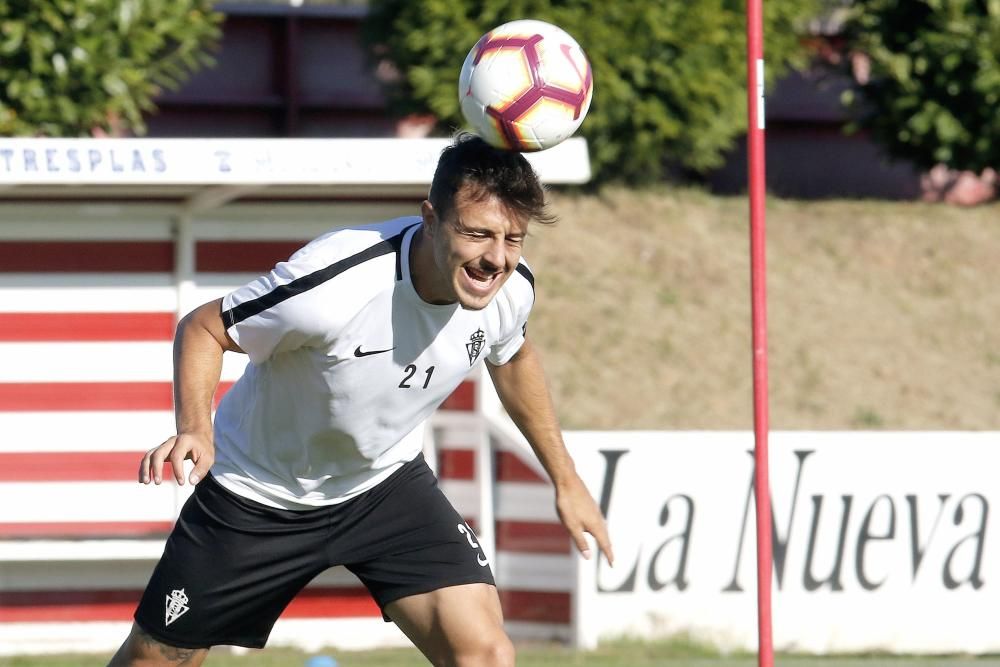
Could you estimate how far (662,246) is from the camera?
13781 millimetres

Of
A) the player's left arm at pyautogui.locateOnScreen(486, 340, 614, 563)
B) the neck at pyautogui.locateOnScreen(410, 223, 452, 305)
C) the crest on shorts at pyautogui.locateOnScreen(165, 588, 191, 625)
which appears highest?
the neck at pyautogui.locateOnScreen(410, 223, 452, 305)

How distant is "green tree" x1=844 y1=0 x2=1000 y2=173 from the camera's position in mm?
13812

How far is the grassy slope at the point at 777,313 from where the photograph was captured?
12133 mm

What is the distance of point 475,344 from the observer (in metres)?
4.79

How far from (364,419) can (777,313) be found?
8.85 metres

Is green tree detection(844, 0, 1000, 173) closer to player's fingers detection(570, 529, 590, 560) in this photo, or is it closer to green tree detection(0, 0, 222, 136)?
green tree detection(0, 0, 222, 136)

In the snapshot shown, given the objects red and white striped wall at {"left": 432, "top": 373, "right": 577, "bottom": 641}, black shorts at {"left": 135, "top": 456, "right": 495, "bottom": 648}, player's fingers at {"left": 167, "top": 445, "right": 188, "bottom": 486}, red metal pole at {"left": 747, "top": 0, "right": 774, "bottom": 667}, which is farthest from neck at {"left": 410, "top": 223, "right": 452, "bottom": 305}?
red and white striped wall at {"left": 432, "top": 373, "right": 577, "bottom": 641}

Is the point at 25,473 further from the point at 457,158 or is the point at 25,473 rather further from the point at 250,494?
the point at 457,158

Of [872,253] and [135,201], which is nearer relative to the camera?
[135,201]

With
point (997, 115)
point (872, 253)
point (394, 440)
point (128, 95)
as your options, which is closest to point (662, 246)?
point (872, 253)

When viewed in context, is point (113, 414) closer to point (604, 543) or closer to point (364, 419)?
point (364, 419)

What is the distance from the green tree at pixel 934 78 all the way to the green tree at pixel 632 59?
2.93 feet

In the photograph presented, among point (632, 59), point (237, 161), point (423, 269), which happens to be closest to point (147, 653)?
point (423, 269)

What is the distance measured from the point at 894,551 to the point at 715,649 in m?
1.12
